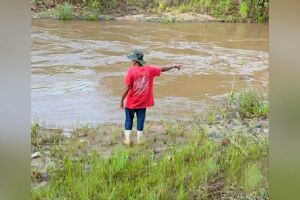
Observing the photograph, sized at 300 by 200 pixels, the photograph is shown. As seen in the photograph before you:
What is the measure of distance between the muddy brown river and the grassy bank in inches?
8.6

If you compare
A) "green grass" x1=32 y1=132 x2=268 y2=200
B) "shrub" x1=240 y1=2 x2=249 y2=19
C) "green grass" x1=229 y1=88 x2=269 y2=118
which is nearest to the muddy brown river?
"shrub" x1=240 y1=2 x2=249 y2=19

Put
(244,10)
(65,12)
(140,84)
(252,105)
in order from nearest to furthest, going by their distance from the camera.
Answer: (140,84) → (252,105) → (244,10) → (65,12)

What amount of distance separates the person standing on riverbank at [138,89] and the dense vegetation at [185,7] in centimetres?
150

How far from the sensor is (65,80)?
330 centimetres

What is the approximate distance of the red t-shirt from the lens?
2186mm

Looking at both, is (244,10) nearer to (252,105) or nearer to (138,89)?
(252,105)

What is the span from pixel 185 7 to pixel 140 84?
2217mm

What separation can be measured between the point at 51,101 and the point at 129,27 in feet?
7.96

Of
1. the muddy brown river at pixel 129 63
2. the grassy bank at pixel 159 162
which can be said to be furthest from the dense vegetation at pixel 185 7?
the grassy bank at pixel 159 162

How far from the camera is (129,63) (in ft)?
12.7

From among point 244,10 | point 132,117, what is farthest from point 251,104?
point 244,10

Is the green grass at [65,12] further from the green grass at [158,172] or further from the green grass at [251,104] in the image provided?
the green grass at [158,172]
